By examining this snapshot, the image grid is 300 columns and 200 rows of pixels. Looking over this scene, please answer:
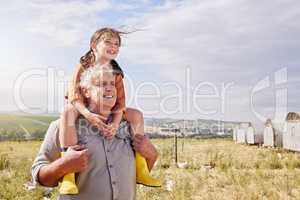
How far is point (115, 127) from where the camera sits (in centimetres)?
203

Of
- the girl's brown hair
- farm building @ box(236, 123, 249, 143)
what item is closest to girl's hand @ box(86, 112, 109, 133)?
the girl's brown hair

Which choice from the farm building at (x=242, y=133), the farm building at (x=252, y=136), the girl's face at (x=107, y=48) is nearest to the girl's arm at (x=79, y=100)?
the girl's face at (x=107, y=48)

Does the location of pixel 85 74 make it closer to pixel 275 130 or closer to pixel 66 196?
pixel 66 196

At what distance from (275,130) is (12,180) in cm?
1206

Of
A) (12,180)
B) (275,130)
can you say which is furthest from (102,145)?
(275,130)

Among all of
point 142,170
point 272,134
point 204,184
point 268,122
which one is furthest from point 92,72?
point 268,122

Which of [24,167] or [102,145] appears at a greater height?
[102,145]

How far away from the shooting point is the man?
1.93 meters

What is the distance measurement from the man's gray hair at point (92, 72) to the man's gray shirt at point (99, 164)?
7.1 inches

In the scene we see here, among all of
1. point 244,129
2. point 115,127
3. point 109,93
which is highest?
point 109,93

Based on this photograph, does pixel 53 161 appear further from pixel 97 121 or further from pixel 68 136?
pixel 97 121

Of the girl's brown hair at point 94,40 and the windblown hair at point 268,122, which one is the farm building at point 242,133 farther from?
the girl's brown hair at point 94,40

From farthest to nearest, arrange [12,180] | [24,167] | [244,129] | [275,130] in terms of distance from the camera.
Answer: [244,129] → [275,130] → [24,167] → [12,180]

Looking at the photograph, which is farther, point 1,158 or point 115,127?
point 1,158
